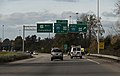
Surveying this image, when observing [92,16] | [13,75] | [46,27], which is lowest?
[13,75]

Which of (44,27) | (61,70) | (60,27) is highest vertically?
(60,27)

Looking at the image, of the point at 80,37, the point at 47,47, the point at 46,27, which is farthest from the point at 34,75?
the point at 47,47

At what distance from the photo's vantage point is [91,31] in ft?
445

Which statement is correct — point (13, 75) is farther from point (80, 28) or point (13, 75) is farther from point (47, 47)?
point (47, 47)

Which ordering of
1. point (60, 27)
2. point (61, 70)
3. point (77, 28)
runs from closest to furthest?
point (61, 70) < point (60, 27) < point (77, 28)

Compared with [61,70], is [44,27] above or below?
above

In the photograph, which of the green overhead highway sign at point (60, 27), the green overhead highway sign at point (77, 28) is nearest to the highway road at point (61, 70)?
the green overhead highway sign at point (60, 27)

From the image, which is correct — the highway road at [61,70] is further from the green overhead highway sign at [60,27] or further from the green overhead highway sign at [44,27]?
the green overhead highway sign at [60,27]

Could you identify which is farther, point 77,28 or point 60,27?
point 77,28

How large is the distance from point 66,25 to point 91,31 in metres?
62.4

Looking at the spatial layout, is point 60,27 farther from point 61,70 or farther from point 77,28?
point 61,70

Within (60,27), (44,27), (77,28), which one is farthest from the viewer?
(77,28)

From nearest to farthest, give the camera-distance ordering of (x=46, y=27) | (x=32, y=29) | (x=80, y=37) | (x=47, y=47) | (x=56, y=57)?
(x=56, y=57) < (x=46, y=27) < (x=32, y=29) < (x=80, y=37) < (x=47, y=47)

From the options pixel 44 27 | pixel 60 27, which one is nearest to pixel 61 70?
pixel 44 27
